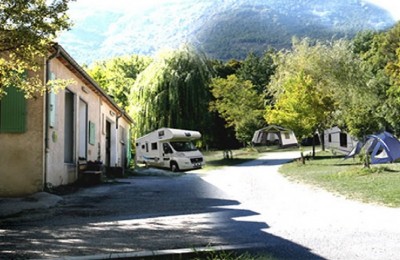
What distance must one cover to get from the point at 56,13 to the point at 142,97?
23371mm

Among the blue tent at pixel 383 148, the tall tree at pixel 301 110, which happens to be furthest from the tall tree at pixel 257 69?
the blue tent at pixel 383 148

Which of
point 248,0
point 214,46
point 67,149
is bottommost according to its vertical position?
point 67,149

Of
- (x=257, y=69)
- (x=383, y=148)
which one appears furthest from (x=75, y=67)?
(x=257, y=69)

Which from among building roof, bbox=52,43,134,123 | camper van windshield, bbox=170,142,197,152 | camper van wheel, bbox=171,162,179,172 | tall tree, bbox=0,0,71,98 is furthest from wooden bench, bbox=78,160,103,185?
camper van wheel, bbox=171,162,179,172

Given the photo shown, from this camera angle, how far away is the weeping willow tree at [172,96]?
2967 cm

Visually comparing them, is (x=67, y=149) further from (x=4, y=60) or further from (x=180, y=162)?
(x=180, y=162)

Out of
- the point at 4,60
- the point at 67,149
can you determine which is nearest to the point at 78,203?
the point at 4,60

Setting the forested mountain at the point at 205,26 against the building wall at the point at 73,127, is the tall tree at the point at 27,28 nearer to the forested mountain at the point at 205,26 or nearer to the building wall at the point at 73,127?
the building wall at the point at 73,127

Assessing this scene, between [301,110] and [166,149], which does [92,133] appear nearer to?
[166,149]

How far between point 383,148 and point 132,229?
2001cm

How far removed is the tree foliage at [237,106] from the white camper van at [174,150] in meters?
7.96

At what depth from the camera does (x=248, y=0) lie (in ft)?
124

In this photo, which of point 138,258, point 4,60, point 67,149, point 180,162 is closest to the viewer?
point 138,258

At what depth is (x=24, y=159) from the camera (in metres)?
11.2
